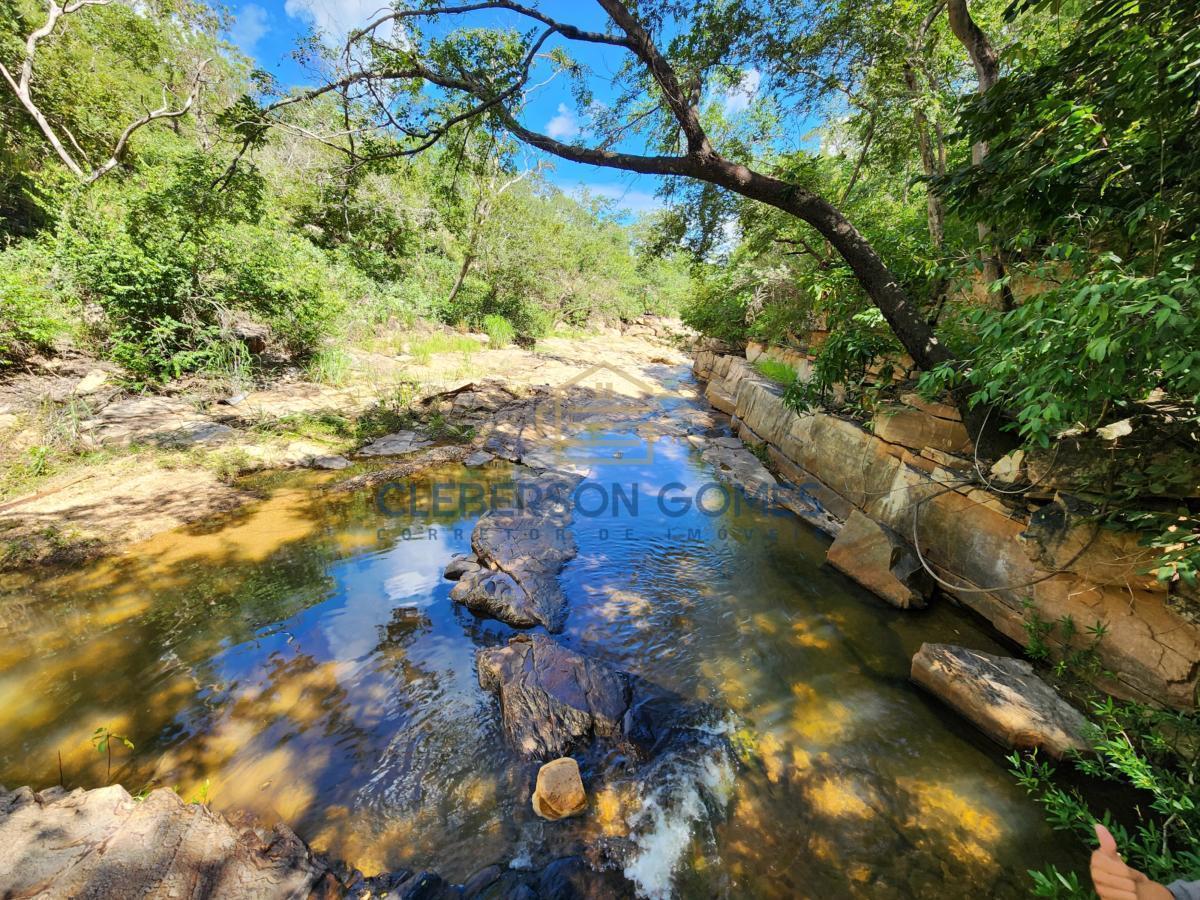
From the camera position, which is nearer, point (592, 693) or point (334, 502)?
point (592, 693)

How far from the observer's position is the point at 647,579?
189 inches

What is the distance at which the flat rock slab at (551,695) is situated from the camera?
283cm

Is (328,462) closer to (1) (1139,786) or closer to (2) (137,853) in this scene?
(2) (137,853)

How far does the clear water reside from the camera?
7.54ft

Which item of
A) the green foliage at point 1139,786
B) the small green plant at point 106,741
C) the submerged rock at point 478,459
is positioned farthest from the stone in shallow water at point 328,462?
the green foliage at point 1139,786

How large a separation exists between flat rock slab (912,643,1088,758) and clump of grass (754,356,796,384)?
23.6 ft

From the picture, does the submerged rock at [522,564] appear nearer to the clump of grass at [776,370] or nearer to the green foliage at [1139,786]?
the green foliage at [1139,786]

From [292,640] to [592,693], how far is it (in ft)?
8.37

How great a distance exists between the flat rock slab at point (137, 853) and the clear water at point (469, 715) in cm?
44

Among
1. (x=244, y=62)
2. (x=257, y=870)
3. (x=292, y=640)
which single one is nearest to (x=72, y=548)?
(x=292, y=640)

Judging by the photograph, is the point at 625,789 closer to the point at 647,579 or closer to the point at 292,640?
the point at 647,579

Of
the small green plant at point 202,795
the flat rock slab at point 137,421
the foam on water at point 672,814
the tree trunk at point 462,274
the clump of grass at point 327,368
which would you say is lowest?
the foam on water at point 672,814

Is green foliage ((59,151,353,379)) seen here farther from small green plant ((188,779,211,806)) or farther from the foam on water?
the foam on water

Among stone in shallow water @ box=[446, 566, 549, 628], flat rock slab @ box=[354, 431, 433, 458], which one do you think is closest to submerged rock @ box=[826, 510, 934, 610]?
stone in shallow water @ box=[446, 566, 549, 628]
